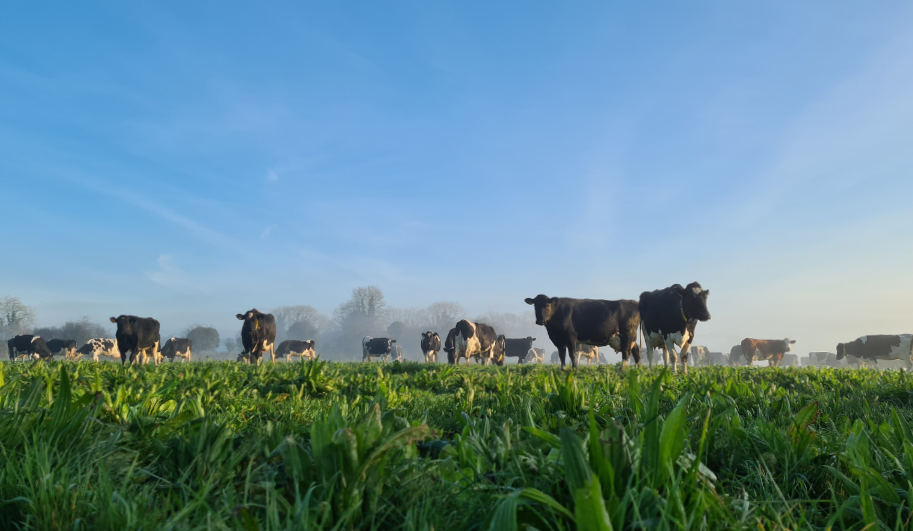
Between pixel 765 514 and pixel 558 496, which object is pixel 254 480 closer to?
pixel 558 496

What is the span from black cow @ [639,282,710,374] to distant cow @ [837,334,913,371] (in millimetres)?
35169

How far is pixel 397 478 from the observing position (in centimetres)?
176

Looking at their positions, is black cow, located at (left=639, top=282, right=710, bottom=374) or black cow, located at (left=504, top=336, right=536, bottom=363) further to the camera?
black cow, located at (left=504, top=336, right=536, bottom=363)

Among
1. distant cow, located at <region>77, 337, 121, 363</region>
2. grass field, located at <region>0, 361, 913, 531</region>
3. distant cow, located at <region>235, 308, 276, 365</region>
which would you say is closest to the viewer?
grass field, located at <region>0, 361, 913, 531</region>

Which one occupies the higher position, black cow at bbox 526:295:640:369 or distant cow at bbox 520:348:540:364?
black cow at bbox 526:295:640:369

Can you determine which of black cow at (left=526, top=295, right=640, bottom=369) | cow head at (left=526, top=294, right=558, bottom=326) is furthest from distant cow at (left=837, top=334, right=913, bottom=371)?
cow head at (left=526, top=294, right=558, bottom=326)

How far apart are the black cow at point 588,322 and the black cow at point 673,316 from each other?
79 centimetres

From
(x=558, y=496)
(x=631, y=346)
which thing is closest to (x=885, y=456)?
(x=558, y=496)

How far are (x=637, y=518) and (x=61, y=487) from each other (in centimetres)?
188

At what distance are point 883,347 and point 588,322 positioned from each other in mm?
38440

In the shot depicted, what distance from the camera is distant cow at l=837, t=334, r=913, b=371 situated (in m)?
37.8

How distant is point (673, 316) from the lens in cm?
1476

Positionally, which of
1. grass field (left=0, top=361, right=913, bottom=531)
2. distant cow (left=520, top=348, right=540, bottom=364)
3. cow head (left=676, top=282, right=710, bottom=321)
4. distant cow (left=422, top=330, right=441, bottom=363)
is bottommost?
distant cow (left=520, top=348, right=540, bottom=364)

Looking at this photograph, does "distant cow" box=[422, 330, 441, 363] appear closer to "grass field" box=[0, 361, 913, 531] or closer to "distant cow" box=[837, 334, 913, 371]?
"distant cow" box=[837, 334, 913, 371]
